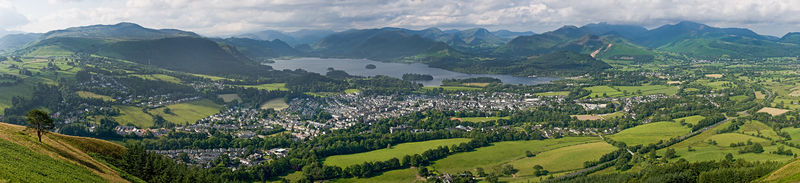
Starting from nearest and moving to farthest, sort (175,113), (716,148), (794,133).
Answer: (716,148)
(794,133)
(175,113)

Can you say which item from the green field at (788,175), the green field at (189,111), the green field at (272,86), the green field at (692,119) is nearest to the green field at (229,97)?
the green field at (189,111)

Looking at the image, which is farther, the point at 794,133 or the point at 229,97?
the point at 229,97

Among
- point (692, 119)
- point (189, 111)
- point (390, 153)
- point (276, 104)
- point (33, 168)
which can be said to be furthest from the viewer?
point (276, 104)

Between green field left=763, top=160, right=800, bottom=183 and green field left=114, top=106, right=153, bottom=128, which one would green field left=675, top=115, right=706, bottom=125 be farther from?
green field left=114, top=106, right=153, bottom=128

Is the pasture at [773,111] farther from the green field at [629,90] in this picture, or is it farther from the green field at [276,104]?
the green field at [276,104]

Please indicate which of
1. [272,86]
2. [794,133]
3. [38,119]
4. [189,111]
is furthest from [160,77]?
[794,133]

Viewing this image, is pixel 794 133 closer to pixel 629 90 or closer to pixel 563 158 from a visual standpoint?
pixel 563 158

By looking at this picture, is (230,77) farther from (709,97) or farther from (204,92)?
(709,97)

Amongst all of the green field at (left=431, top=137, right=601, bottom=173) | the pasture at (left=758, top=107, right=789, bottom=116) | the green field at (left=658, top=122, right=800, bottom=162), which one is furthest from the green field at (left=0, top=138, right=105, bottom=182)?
the pasture at (left=758, top=107, right=789, bottom=116)
